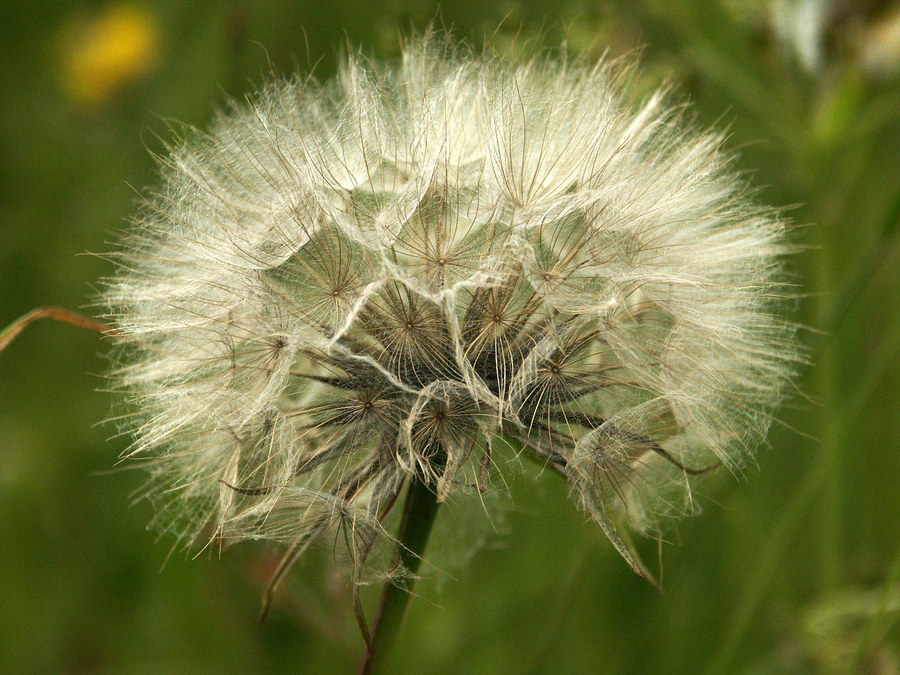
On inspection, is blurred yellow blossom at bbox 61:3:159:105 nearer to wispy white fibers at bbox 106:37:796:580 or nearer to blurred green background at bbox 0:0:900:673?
blurred green background at bbox 0:0:900:673

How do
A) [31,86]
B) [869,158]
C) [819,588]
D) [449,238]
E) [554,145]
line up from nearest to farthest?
[449,238], [554,145], [819,588], [869,158], [31,86]

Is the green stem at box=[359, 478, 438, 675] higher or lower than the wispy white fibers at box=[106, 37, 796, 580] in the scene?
lower

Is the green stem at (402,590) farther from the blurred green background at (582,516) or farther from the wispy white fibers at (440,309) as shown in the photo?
the blurred green background at (582,516)

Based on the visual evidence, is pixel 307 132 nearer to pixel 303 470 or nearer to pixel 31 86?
pixel 303 470

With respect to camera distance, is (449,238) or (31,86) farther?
(31,86)

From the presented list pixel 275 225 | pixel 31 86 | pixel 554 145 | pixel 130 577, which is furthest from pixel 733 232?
pixel 31 86

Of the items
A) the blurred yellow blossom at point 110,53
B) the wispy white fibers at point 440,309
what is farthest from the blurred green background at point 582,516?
the blurred yellow blossom at point 110,53

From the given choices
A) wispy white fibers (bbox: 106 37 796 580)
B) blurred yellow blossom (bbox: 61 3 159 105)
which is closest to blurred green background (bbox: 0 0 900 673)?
wispy white fibers (bbox: 106 37 796 580)
